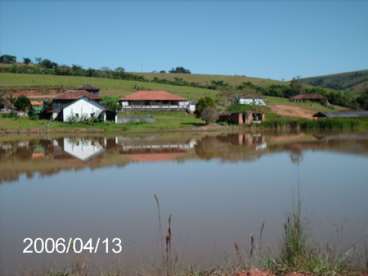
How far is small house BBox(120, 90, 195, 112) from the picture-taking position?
5166 centimetres

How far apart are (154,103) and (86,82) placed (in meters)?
17.8

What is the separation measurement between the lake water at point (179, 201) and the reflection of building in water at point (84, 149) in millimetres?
363

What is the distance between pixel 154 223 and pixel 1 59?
88.9 metres

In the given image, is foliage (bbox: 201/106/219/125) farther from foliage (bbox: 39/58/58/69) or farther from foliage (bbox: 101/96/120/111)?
foliage (bbox: 39/58/58/69)

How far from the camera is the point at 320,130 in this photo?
41.6m

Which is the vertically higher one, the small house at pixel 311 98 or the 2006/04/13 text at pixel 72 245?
the small house at pixel 311 98

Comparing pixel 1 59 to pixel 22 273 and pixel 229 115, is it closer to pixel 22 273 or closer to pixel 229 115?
pixel 229 115

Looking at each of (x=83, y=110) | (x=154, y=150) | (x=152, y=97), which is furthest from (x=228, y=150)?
(x=152, y=97)

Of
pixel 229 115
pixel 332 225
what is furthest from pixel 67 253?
pixel 229 115

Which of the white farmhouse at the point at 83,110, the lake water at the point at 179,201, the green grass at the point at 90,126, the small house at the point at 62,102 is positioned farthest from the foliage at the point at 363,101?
the lake water at the point at 179,201

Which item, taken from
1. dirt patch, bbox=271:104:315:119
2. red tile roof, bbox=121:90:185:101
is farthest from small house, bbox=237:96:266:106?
red tile roof, bbox=121:90:185:101

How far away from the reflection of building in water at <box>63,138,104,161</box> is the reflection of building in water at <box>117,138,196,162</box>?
1.39 metres

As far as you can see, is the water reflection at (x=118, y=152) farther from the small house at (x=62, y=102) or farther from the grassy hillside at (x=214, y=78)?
the grassy hillside at (x=214, y=78)

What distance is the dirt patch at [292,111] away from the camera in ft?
176
